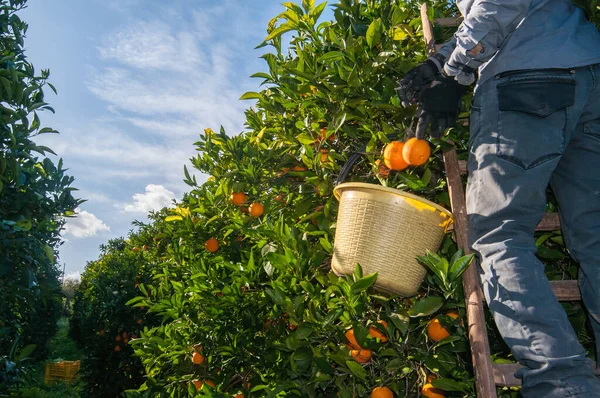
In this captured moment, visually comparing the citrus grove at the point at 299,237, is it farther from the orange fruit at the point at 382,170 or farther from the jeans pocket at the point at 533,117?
the jeans pocket at the point at 533,117

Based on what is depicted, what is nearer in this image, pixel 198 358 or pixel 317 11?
pixel 317 11

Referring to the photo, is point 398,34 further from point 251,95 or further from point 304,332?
point 304,332

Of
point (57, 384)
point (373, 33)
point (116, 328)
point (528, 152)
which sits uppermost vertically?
point (373, 33)

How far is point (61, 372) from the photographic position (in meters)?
12.3

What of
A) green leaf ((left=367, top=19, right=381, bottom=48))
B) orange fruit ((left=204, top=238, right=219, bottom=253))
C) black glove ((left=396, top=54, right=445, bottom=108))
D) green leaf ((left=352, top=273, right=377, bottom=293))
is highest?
green leaf ((left=367, top=19, right=381, bottom=48))

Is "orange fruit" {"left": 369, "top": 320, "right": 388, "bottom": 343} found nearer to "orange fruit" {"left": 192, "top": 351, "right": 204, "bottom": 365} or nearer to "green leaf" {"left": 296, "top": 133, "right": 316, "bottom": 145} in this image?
"green leaf" {"left": 296, "top": 133, "right": 316, "bottom": 145}

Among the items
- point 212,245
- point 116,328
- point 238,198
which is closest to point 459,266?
point 238,198

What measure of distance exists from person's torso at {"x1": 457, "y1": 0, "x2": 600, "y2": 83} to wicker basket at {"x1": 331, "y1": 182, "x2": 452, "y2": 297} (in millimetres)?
515

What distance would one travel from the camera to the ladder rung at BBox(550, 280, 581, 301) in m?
1.82

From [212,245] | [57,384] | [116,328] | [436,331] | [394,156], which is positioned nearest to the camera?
[436,331]

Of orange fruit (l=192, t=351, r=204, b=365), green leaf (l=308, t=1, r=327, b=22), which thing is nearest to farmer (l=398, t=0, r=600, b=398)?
green leaf (l=308, t=1, r=327, b=22)

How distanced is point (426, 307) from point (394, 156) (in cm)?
57

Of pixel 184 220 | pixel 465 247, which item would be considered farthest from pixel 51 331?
pixel 465 247

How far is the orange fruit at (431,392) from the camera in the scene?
1.74m
